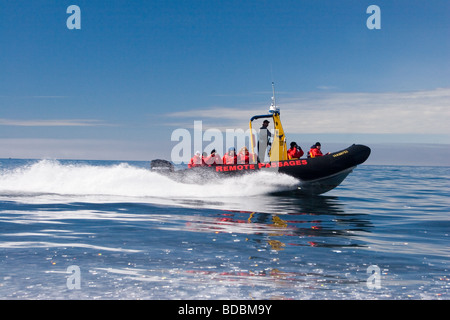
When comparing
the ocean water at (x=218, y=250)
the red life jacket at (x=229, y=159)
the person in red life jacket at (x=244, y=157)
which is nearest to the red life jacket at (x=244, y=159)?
the person in red life jacket at (x=244, y=157)

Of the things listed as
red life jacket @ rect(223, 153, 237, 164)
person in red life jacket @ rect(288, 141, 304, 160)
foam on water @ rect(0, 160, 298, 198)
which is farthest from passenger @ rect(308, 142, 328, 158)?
red life jacket @ rect(223, 153, 237, 164)

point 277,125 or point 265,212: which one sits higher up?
point 277,125

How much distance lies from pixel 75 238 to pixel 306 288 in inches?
192

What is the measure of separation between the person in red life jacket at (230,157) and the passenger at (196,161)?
108 cm

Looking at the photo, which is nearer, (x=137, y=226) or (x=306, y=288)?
(x=306, y=288)

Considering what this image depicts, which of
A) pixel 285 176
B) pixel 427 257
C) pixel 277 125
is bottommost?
pixel 427 257

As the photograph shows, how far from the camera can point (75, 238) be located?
766 centimetres

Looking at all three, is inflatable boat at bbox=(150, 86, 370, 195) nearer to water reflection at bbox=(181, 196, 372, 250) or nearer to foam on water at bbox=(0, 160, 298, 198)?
foam on water at bbox=(0, 160, 298, 198)

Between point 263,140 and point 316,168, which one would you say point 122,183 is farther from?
point 316,168

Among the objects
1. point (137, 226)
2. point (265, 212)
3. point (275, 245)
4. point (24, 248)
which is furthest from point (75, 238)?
point (265, 212)

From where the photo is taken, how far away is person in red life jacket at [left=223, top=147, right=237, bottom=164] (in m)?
16.6

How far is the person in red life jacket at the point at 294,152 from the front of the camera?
55.1ft
